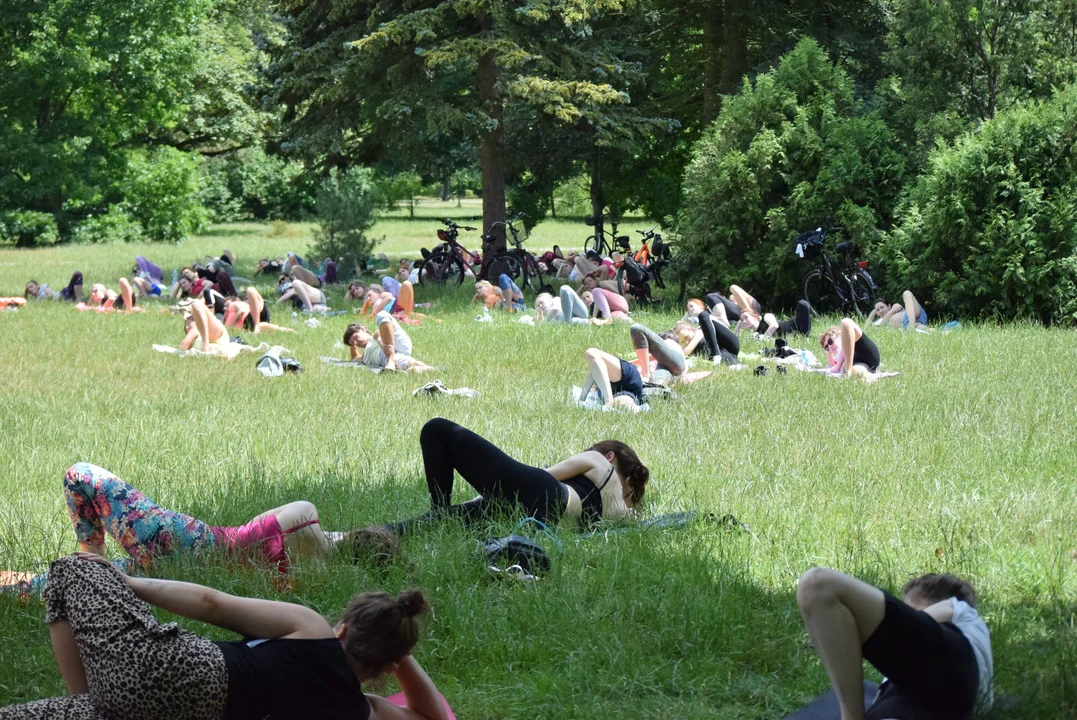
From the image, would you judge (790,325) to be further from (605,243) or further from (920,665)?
(605,243)

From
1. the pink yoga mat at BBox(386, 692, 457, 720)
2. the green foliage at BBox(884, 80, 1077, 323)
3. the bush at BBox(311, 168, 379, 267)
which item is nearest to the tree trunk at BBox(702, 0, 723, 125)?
the green foliage at BBox(884, 80, 1077, 323)

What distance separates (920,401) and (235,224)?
1781 inches

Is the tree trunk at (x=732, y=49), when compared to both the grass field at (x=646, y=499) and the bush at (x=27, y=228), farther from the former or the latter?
the bush at (x=27, y=228)

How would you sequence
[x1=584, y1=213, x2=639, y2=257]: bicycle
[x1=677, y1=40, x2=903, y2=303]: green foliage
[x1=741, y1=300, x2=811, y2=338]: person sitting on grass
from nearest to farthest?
[x1=741, y1=300, x2=811, y2=338]: person sitting on grass → [x1=677, y1=40, x2=903, y2=303]: green foliage → [x1=584, y1=213, x2=639, y2=257]: bicycle

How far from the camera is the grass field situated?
15.3 ft

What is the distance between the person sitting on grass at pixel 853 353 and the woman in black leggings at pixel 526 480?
19.4 feet

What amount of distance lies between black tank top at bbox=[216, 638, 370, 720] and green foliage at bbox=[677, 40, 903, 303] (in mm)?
16813

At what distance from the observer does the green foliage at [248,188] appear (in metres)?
51.3

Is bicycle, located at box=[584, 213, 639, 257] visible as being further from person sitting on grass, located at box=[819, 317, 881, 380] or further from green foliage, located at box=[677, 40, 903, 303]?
person sitting on grass, located at box=[819, 317, 881, 380]

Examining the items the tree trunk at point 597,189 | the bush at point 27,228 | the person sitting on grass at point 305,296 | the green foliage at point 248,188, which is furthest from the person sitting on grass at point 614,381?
the green foliage at point 248,188

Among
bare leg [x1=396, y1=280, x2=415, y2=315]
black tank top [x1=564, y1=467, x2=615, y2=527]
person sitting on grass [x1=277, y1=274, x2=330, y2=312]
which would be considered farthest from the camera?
person sitting on grass [x1=277, y1=274, x2=330, y2=312]

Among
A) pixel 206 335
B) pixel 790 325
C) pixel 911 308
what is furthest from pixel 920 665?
pixel 911 308

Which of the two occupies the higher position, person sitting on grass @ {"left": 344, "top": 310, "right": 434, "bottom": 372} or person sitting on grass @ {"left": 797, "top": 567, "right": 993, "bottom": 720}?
person sitting on grass @ {"left": 797, "top": 567, "right": 993, "bottom": 720}

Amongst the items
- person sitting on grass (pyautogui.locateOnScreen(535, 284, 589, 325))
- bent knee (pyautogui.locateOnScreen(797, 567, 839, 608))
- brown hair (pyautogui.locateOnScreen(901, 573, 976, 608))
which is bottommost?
person sitting on grass (pyautogui.locateOnScreen(535, 284, 589, 325))
